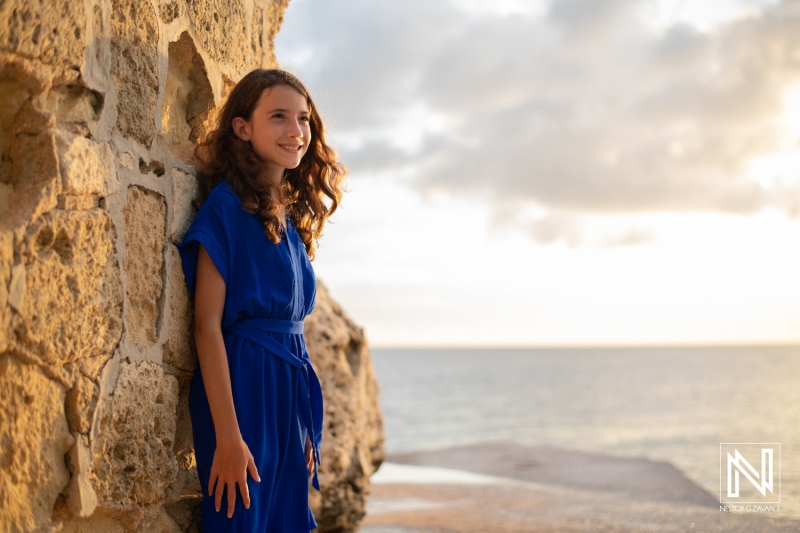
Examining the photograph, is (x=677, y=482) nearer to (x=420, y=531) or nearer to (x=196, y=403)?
(x=420, y=531)

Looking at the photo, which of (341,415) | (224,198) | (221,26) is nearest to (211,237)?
(224,198)

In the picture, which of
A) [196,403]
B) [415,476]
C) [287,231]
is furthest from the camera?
[415,476]

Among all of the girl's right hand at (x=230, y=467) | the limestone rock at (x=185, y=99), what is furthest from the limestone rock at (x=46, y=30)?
the girl's right hand at (x=230, y=467)

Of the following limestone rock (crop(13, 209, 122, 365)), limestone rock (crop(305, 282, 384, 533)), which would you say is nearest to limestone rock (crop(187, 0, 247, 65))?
limestone rock (crop(13, 209, 122, 365))

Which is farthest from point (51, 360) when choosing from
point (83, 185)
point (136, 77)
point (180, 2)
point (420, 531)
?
point (420, 531)

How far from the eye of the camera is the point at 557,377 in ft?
221

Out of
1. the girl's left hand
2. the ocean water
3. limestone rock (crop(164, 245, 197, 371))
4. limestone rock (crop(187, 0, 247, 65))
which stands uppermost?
limestone rock (crop(187, 0, 247, 65))

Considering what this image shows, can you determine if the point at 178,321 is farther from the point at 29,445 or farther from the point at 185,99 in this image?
the point at 185,99

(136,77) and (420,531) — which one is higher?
(136,77)

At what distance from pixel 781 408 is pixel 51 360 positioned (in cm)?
4041

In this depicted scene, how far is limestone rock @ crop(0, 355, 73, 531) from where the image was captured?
1.54m

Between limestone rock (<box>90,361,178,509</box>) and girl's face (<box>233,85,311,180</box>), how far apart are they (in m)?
0.80

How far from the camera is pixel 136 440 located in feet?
6.52

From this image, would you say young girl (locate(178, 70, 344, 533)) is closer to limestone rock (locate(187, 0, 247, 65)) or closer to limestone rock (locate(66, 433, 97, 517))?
limestone rock (locate(187, 0, 247, 65))
